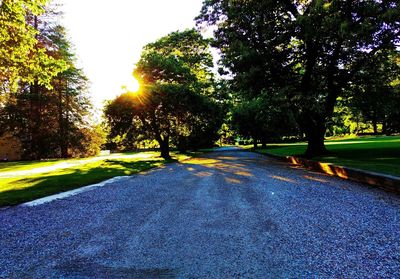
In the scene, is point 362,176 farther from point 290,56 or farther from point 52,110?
point 52,110

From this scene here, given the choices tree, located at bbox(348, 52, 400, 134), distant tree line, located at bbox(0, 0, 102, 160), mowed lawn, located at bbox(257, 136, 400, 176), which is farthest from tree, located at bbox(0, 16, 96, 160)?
tree, located at bbox(348, 52, 400, 134)

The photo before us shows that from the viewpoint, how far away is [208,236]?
477cm

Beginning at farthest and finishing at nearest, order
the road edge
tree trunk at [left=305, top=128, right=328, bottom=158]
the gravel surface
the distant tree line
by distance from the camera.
A: the distant tree line, tree trunk at [left=305, top=128, right=328, bottom=158], the road edge, the gravel surface

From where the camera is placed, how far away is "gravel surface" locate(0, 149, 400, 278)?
364 centimetres

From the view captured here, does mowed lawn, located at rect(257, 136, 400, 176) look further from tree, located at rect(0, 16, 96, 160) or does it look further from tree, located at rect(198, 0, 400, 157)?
tree, located at rect(0, 16, 96, 160)

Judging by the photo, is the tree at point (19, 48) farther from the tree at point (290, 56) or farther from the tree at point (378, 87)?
the tree at point (378, 87)

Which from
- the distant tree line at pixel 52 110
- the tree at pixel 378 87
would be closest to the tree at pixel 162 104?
the distant tree line at pixel 52 110

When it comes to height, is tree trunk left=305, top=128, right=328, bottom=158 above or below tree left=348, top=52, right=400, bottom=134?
below

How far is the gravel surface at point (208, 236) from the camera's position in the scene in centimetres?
364

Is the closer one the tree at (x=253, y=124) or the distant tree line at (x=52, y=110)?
the distant tree line at (x=52, y=110)

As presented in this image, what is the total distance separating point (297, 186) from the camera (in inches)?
369

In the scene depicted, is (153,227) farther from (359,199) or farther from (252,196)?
(359,199)

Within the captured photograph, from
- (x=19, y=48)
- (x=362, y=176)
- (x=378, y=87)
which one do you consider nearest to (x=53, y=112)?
(x=19, y=48)

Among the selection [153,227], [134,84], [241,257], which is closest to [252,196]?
[153,227]
